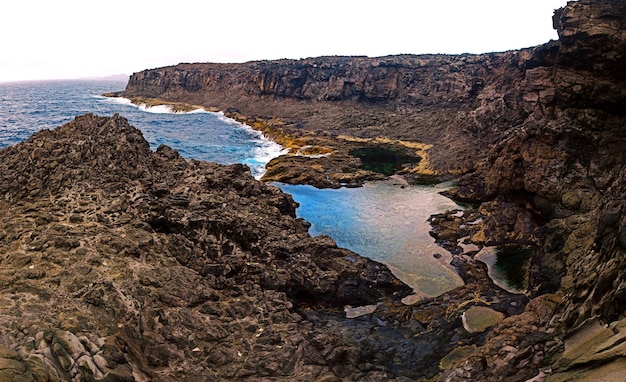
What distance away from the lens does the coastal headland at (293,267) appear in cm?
1096

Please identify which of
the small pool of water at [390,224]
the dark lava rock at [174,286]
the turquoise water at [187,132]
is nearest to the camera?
the dark lava rock at [174,286]

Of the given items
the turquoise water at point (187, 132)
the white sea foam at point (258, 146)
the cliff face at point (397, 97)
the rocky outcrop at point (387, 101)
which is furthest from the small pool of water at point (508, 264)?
the turquoise water at point (187, 132)

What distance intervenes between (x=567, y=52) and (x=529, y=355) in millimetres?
23217

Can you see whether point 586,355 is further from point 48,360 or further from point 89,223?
point 89,223

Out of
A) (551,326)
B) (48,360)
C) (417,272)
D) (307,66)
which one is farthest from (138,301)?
(307,66)

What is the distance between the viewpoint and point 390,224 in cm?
3144

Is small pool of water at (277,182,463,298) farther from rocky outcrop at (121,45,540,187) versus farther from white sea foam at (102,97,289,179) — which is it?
white sea foam at (102,97,289,179)

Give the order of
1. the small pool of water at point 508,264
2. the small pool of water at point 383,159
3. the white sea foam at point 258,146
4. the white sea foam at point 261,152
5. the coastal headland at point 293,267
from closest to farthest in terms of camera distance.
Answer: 1. the coastal headland at point 293,267
2. the small pool of water at point 508,264
3. the white sea foam at point 261,152
4. the small pool of water at point 383,159
5. the white sea foam at point 258,146

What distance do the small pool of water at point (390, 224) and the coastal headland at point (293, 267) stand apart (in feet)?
4.25

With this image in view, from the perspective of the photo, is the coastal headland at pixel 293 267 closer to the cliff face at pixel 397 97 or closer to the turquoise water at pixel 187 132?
the cliff face at pixel 397 97

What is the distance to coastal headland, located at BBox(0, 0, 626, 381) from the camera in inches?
432

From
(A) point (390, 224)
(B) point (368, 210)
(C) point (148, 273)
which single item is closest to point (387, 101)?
(B) point (368, 210)

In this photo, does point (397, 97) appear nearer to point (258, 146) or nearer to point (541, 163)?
point (258, 146)

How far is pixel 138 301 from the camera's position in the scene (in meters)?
13.4
